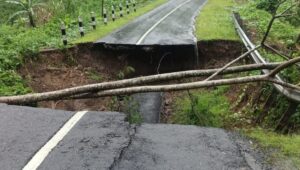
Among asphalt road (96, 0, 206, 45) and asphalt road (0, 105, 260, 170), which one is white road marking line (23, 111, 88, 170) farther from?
asphalt road (96, 0, 206, 45)

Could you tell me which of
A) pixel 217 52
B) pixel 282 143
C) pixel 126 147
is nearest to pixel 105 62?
pixel 217 52

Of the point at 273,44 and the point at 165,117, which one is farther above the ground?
the point at 273,44

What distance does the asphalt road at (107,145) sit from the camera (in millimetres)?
5090

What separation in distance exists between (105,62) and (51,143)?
30.7 ft

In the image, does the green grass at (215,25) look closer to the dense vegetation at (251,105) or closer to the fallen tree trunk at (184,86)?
the dense vegetation at (251,105)

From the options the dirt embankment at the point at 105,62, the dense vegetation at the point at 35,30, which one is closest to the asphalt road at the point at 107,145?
the dense vegetation at the point at 35,30

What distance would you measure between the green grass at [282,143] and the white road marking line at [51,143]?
2737 millimetres

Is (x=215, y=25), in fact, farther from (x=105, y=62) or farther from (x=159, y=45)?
(x=105, y=62)

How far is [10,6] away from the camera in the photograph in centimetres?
2770

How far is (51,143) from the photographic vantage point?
18.3 ft

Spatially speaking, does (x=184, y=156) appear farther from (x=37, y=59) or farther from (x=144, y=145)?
(x=37, y=59)

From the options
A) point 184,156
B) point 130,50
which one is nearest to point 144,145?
point 184,156

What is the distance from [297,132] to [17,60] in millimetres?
8753

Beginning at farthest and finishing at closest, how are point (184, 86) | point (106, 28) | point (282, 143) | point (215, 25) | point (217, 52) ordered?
point (106, 28)
point (215, 25)
point (217, 52)
point (184, 86)
point (282, 143)
